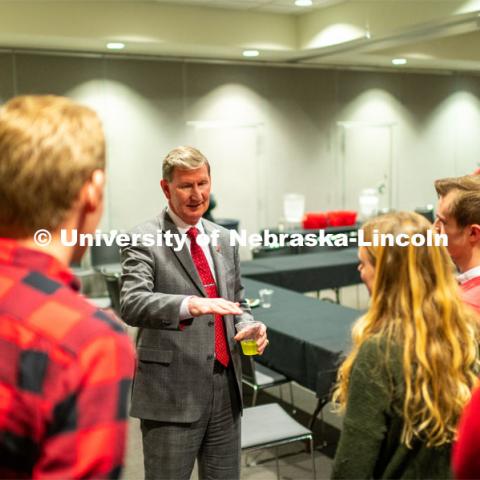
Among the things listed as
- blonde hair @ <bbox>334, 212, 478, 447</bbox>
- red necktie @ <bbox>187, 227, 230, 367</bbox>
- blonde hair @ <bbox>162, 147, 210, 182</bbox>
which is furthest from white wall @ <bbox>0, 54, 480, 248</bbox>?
blonde hair @ <bbox>334, 212, 478, 447</bbox>

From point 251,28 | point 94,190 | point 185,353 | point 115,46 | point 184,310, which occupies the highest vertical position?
point 251,28

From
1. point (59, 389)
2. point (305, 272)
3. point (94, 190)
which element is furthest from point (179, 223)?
point (305, 272)

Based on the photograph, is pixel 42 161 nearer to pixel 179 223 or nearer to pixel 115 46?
pixel 179 223

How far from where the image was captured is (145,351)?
222 cm

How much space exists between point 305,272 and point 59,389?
5279 millimetres

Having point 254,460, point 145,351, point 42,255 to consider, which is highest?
point 42,255

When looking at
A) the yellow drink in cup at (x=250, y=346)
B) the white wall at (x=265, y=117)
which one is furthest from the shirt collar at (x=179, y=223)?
the white wall at (x=265, y=117)

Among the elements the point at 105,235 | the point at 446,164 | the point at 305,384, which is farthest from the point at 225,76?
the point at 305,384

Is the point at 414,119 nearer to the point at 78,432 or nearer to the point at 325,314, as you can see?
the point at 325,314

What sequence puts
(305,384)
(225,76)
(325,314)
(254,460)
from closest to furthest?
(305,384)
(254,460)
(325,314)
(225,76)

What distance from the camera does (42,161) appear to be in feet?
2.72

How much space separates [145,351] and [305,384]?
1.53m

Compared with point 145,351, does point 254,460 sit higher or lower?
lower

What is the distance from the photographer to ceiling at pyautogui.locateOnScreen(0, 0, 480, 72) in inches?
248
